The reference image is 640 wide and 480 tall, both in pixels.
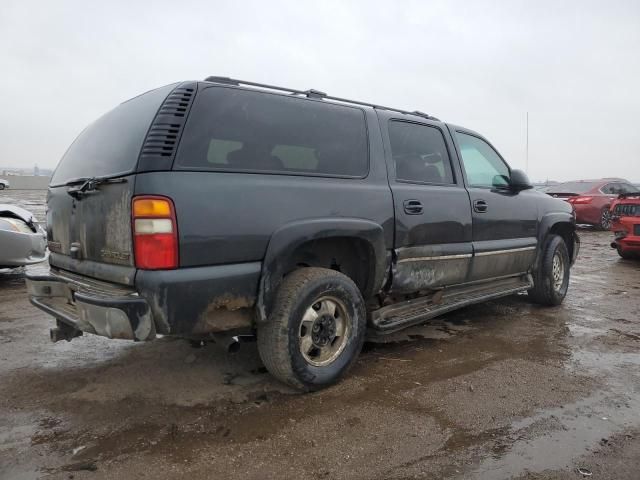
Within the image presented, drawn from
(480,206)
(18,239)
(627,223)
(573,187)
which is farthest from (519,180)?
(573,187)

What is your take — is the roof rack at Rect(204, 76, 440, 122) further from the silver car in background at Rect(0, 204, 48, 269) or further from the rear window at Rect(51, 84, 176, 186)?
the silver car in background at Rect(0, 204, 48, 269)

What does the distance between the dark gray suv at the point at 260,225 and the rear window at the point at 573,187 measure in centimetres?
1184

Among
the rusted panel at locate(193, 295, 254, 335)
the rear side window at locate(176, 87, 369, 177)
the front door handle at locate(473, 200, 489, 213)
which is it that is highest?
the rear side window at locate(176, 87, 369, 177)

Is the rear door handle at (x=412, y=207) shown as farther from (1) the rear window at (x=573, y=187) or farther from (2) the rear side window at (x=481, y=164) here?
(1) the rear window at (x=573, y=187)

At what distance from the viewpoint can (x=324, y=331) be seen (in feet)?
9.90

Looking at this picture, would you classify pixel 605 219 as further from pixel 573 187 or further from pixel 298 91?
pixel 298 91

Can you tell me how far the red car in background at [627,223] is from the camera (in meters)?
8.18

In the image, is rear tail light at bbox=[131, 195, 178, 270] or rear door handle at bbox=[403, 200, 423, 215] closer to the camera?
rear tail light at bbox=[131, 195, 178, 270]

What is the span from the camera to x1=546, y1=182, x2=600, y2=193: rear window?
13858 millimetres

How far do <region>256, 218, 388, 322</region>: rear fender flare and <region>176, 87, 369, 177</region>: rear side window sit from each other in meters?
0.35

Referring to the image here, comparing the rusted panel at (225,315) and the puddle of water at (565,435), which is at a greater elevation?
the rusted panel at (225,315)

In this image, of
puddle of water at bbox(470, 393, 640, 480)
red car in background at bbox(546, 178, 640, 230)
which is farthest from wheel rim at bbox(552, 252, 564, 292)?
red car in background at bbox(546, 178, 640, 230)

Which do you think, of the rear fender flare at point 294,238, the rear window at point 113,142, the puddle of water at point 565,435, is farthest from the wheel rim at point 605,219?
the rear window at point 113,142

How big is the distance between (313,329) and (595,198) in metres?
13.3
